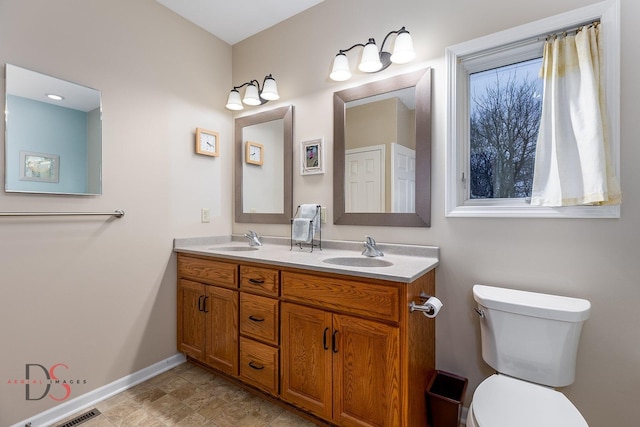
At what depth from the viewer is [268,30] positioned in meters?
2.42

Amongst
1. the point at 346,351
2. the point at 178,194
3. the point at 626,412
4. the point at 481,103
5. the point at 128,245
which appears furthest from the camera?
the point at 178,194

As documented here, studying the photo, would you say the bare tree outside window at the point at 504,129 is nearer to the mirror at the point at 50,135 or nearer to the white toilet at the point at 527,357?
the white toilet at the point at 527,357

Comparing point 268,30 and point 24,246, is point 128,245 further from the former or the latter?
point 268,30

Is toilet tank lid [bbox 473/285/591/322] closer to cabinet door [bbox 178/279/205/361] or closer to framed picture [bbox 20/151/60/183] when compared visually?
cabinet door [bbox 178/279/205/361]

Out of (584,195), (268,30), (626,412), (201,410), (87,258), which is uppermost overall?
(268,30)

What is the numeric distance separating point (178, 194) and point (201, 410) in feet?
4.75

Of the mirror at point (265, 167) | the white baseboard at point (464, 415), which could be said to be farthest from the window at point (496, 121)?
the mirror at point (265, 167)

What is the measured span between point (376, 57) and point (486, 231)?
3.93 feet

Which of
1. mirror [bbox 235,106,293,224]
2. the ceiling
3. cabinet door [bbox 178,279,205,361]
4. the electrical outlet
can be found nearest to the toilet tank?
mirror [bbox 235,106,293,224]

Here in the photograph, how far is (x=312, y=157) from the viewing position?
85.9 inches

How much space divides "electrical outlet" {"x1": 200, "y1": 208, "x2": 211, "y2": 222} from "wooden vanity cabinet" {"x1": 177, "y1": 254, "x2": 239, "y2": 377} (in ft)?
1.15

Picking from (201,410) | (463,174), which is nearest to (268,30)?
(463,174)

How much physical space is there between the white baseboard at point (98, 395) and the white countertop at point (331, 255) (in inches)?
33.0

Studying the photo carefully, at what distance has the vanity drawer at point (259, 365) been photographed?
66.2 inches
